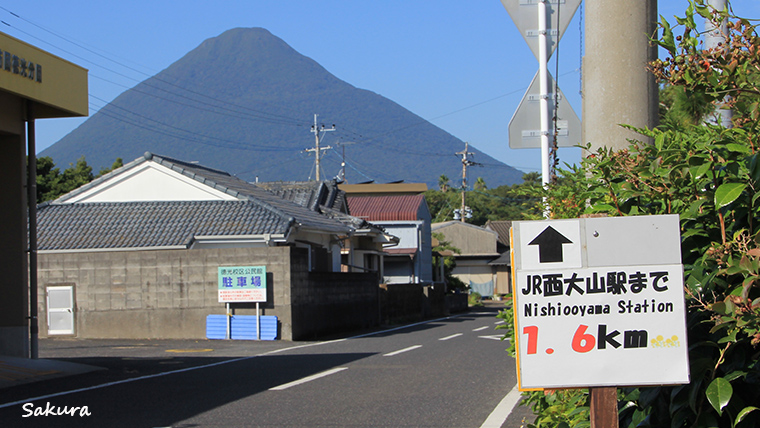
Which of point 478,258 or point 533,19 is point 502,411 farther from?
point 478,258

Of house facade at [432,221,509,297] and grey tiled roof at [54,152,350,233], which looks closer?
grey tiled roof at [54,152,350,233]

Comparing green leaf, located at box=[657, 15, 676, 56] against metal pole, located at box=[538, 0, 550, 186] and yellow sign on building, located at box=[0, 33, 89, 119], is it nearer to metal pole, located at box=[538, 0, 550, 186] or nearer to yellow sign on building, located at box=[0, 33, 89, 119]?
metal pole, located at box=[538, 0, 550, 186]

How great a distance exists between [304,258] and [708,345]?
632 inches

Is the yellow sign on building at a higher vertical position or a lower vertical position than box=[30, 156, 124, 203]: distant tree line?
lower

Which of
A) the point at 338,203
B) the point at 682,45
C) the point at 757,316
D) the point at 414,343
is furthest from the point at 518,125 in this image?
the point at 338,203

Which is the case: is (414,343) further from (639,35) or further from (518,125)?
(639,35)

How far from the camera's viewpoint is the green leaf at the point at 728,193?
264 cm

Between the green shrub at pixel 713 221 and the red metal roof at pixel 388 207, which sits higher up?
the red metal roof at pixel 388 207

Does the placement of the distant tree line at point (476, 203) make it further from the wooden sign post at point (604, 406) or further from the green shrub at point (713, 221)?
the wooden sign post at point (604, 406)

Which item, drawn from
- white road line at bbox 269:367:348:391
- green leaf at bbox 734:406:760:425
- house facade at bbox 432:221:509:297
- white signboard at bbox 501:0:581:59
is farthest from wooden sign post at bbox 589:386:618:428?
house facade at bbox 432:221:509:297

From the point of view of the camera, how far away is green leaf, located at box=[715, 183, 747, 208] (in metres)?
2.64

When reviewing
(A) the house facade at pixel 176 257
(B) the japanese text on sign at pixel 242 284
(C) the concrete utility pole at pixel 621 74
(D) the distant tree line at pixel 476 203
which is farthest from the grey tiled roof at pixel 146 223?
(D) the distant tree line at pixel 476 203

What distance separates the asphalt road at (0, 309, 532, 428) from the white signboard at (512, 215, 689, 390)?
3.99 metres

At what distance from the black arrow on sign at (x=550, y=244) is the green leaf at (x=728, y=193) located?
56 cm
